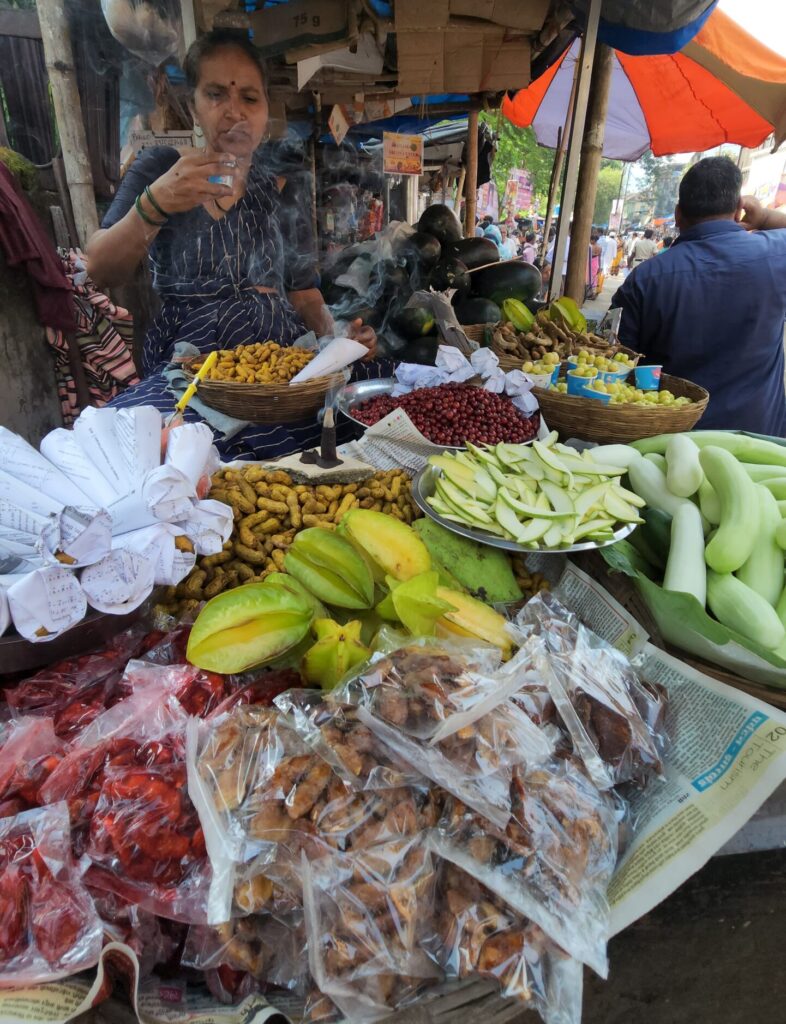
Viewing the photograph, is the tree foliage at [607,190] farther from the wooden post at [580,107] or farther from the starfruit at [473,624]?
the starfruit at [473,624]

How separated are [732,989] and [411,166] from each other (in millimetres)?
5456

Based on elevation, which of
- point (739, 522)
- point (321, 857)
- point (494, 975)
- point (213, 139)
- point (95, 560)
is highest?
point (213, 139)

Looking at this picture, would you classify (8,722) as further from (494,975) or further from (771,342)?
(771,342)

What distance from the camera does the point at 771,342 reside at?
319 centimetres

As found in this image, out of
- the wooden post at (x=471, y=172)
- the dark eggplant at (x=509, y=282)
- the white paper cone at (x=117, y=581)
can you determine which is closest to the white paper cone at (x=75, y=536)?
the white paper cone at (x=117, y=581)

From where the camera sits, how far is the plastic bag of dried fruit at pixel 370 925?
77 cm

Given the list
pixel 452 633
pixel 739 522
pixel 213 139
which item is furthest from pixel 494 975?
pixel 213 139

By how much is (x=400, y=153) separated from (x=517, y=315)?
7.30 feet

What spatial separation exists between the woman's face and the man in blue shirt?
2.28 meters

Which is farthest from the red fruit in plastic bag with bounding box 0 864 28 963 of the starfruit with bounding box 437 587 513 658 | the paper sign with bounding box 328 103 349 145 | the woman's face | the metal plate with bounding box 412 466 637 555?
the paper sign with bounding box 328 103 349 145

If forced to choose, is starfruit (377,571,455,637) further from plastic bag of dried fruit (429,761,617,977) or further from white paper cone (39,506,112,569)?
white paper cone (39,506,112,569)

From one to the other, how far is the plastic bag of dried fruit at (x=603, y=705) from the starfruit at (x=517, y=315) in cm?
286

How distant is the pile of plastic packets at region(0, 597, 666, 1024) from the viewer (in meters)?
0.79

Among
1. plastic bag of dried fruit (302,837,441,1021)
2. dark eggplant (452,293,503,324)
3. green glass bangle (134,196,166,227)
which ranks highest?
green glass bangle (134,196,166,227)
